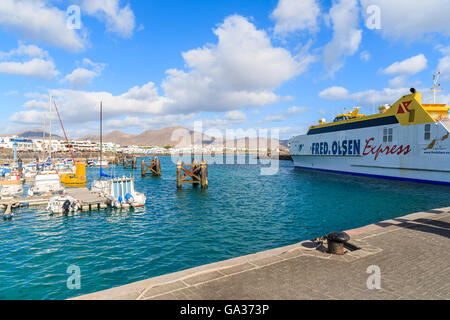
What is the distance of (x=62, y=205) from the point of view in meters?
20.0

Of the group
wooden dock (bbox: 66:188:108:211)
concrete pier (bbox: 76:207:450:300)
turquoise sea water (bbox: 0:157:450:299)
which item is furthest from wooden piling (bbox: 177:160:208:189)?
concrete pier (bbox: 76:207:450:300)

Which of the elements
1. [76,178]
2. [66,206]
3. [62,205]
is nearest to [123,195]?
[66,206]

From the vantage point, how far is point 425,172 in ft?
106

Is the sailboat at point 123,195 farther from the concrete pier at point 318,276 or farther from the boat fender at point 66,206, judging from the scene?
the concrete pier at point 318,276

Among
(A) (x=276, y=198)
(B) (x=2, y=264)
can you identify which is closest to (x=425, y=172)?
(A) (x=276, y=198)

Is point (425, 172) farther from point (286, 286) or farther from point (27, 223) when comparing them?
point (27, 223)

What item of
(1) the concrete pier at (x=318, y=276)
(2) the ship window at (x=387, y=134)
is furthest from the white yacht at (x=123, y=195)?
(2) the ship window at (x=387, y=134)

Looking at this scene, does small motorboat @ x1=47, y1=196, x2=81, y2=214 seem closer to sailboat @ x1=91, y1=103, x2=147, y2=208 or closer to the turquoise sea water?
the turquoise sea water

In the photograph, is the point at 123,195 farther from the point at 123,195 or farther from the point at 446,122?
the point at 446,122

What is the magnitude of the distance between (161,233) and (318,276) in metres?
10.6

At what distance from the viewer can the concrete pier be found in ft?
19.5
